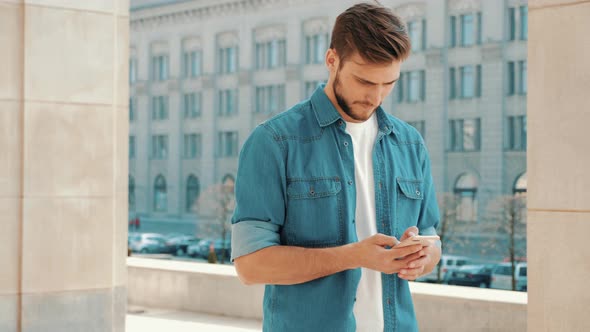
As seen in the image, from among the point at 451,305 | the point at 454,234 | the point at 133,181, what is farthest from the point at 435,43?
the point at 451,305

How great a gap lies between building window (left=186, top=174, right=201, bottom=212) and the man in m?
56.9

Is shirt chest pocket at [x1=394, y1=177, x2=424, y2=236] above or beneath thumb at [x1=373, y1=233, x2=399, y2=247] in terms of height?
above

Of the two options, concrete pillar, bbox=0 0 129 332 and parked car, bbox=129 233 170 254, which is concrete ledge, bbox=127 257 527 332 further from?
parked car, bbox=129 233 170 254

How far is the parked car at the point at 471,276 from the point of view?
35.4m

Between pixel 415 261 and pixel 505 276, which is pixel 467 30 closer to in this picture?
pixel 505 276

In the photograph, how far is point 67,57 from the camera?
234 inches

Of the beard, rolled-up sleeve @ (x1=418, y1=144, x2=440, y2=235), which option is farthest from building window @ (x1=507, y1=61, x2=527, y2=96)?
the beard

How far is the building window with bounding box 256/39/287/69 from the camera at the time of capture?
56.0m

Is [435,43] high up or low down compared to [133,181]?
up

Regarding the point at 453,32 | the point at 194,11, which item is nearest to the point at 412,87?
the point at 453,32

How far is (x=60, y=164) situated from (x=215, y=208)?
165ft

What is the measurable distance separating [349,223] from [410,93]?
155 ft

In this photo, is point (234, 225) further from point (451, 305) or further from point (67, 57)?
point (451, 305)

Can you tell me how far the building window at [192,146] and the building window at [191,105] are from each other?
1553 millimetres
